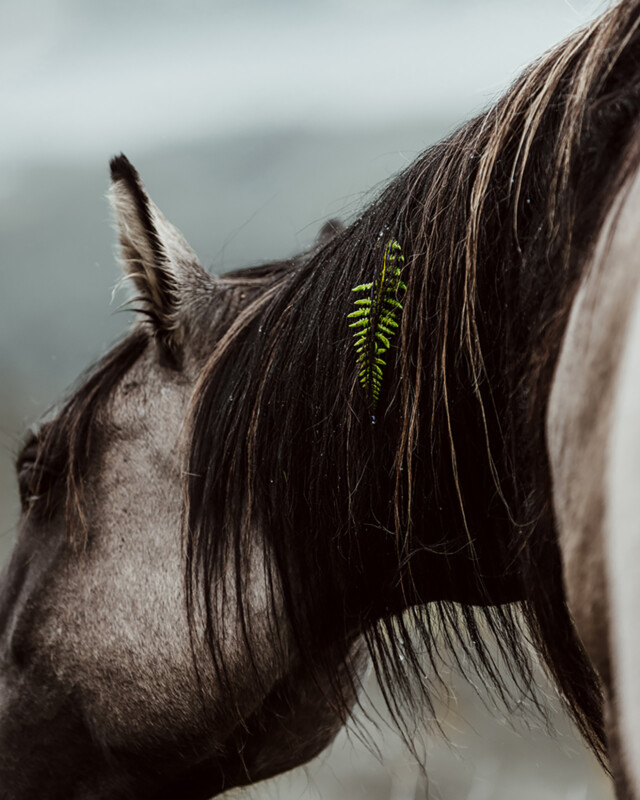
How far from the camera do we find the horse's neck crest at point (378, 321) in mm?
788

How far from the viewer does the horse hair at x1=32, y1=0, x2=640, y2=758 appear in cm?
63

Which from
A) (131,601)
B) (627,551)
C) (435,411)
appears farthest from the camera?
→ (131,601)

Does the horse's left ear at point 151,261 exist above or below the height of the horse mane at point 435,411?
above

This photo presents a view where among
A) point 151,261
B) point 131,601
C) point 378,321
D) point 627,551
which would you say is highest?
point 151,261

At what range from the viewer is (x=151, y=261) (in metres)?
1.13

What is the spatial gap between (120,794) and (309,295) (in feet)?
2.83

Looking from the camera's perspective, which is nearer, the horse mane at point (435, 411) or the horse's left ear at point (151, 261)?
the horse mane at point (435, 411)

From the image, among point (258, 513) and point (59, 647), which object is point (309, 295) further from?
point (59, 647)

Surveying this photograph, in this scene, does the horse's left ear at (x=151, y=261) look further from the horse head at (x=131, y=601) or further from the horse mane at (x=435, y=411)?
the horse mane at (x=435, y=411)

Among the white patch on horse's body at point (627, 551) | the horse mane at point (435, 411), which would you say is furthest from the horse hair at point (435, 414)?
the white patch on horse's body at point (627, 551)

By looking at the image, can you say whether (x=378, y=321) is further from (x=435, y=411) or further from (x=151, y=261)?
(x=151, y=261)

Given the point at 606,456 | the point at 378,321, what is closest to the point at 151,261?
the point at 378,321

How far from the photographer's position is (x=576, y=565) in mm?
462

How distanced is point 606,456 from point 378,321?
391 mm
